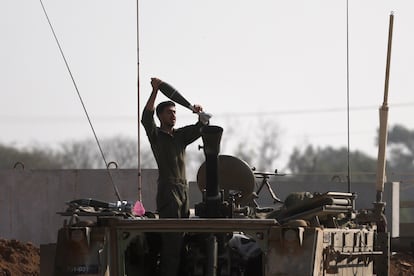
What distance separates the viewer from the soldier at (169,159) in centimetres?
1467

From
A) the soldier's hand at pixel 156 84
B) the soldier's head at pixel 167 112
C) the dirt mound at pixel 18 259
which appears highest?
the soldier's hand at pixel 156 84

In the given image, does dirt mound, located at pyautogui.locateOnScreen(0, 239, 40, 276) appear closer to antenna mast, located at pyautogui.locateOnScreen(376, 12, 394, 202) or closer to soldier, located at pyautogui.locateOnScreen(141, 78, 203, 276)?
antenna mast, located at pyautogui.locateOnScreen(376, 12, 394, 202)

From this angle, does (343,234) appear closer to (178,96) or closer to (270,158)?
(178,96)

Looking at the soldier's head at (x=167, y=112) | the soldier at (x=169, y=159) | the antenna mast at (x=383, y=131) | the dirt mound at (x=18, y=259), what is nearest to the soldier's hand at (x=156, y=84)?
the soldier at (x=169, y=159)

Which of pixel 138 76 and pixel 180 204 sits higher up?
pixel 138 76

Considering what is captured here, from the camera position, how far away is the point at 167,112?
15.1 m

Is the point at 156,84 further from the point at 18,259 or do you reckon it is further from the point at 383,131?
the point at 18,259

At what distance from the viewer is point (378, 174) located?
19.6 m

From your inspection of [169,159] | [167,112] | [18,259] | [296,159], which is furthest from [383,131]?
[296,159]

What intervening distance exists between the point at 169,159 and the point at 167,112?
1.68 ft

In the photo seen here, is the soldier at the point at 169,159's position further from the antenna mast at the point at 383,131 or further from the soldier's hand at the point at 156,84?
the antenna mast at the point at 383,131

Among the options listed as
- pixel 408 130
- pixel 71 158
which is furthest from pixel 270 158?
pixel 408 130

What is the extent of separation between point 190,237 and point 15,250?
10.6 meters

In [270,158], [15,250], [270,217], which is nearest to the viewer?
[270,217]
